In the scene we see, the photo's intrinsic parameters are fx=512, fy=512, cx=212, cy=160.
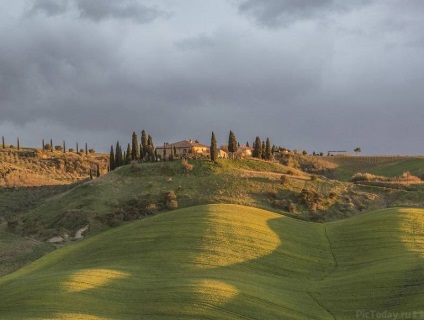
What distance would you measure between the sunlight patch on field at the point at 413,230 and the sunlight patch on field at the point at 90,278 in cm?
2444

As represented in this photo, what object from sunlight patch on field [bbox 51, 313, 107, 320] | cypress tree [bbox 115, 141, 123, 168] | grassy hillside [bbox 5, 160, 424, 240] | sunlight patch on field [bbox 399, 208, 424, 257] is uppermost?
cypress tree [bbox 115, 141, 123, 168]

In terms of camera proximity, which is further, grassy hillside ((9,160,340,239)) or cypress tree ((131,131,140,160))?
cypress tree ((131,131,140,160))

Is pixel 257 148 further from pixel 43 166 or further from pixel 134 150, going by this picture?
pixel 43 166

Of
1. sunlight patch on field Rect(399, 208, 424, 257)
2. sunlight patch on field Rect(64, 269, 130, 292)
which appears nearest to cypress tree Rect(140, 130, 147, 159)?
sunlight patch on field Rect(399, 208, 424, 257)

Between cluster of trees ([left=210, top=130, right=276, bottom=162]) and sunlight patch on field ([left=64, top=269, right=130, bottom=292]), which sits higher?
cluster of trees ([left=210, top=130, right=276, bottom=162])

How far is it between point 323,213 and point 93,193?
35767 millimetres

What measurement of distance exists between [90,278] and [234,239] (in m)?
14.9

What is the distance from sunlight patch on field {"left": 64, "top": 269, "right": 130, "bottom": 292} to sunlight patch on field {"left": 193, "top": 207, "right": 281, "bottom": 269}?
6.51 metres

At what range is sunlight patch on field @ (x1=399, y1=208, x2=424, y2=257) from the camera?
44616 millimetres

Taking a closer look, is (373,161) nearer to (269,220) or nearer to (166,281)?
(269,220)

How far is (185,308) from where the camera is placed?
30609mm

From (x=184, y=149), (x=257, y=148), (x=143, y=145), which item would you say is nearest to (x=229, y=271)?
(x=143, y=145)

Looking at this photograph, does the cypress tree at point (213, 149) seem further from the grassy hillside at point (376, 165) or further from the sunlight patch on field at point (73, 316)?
the sunlight patch on field at point (73, 316)

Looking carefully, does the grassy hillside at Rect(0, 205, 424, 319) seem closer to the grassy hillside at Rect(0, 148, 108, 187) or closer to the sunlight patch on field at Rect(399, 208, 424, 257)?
the sunlight patch on field at Rect(399, 208, 424, 257)
